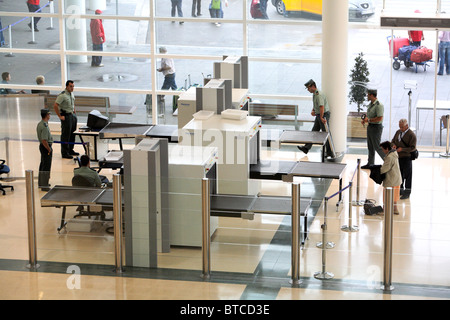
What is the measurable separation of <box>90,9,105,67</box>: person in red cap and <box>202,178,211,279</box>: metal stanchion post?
869 centimetres

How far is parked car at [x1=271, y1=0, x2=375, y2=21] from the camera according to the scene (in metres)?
17.3

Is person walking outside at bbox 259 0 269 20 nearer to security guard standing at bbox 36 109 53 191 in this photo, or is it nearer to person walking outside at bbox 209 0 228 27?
person walking outside at bbox 209 0 228 27

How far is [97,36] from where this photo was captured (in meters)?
18.5

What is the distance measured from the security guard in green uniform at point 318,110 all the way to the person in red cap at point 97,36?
475cm

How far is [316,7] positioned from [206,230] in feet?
26.7

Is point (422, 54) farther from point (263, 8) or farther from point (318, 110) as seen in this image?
point (263, 8)

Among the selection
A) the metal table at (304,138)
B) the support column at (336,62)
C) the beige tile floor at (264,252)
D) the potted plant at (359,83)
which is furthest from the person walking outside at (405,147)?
the potted plant at (359,83)

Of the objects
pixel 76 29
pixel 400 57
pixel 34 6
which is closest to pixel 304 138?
pixel 400 57

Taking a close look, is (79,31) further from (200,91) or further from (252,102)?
(200,91)

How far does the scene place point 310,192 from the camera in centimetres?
1416

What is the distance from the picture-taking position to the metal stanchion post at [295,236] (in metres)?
10.4

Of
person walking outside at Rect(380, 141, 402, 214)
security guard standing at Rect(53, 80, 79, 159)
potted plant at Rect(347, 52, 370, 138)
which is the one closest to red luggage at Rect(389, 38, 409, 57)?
potted plant at Rect(347, 52, 370, 138)
